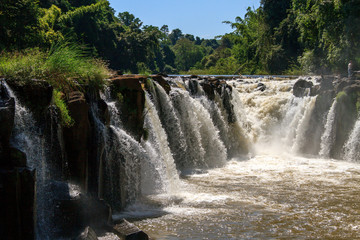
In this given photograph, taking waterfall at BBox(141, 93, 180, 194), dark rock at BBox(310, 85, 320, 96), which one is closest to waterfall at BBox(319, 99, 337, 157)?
dark rock at BBox(310, 85, 320, 96)

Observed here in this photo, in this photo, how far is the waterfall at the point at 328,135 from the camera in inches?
619

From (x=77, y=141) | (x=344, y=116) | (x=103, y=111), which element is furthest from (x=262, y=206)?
(x=344, y=116)

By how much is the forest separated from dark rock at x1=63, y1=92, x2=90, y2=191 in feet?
4.17

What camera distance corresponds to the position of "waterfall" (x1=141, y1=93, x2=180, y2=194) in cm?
991

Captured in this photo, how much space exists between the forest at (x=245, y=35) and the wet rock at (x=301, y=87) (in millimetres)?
4315

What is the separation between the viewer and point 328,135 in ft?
52.1

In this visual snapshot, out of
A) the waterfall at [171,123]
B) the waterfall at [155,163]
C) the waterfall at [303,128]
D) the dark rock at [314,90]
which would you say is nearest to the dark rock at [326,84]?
the dark rock at [314,90]

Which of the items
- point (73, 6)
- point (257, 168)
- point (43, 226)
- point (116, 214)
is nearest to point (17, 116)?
point (43, 226)

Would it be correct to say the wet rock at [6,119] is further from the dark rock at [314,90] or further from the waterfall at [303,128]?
the dark rock at [314,90]

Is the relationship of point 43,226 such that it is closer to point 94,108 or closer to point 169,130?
point 94,108

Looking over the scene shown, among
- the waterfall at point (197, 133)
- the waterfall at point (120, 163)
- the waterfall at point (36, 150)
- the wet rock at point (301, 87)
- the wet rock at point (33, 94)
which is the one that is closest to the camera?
the waterfall at point (36, 150)

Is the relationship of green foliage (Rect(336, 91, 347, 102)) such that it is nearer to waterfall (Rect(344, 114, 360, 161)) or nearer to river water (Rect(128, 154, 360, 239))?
waterfall (Rect(344, 114, 360, 161))

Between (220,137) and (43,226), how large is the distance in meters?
10.6

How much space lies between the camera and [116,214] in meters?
8.10
